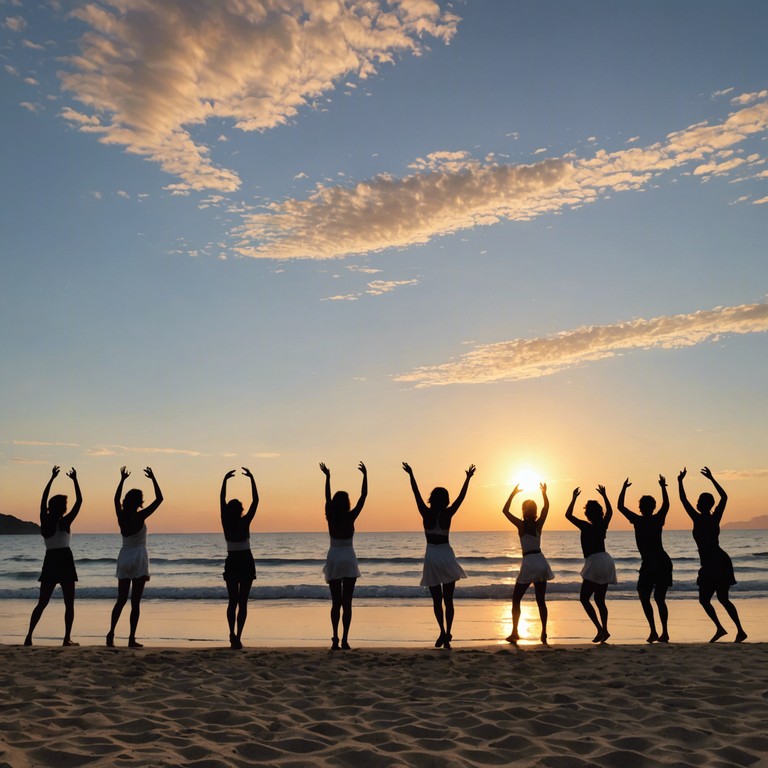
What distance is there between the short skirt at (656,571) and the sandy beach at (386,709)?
1.66 m

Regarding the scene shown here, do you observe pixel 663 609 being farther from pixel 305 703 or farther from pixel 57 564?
pixel 57 564

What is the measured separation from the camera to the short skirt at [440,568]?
378 inches

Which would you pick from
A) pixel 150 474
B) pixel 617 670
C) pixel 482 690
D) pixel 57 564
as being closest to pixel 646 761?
pixel 482 690

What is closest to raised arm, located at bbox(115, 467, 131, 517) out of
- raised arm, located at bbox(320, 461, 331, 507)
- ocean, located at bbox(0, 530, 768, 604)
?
raised arm, located at bbox(320, 461, 331, 507)

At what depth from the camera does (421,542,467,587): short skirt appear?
959 centimetres

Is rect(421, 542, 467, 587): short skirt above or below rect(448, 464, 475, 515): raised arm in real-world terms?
below

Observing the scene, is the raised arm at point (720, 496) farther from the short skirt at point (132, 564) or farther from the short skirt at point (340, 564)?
the short skirt at point (132, 564)

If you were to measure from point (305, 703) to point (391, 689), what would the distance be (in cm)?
99

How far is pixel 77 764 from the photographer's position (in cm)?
417

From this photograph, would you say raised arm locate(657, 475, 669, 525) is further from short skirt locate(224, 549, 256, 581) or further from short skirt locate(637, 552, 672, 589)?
short skirt locate(224, 549, 256, 581)

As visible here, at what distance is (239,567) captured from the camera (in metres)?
9.84

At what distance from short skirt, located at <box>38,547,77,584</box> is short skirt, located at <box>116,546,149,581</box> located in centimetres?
80

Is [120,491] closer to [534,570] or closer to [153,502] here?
[153,502]

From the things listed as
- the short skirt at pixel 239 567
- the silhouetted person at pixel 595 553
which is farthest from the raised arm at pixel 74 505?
the silhouetted person at pixel 595 553
